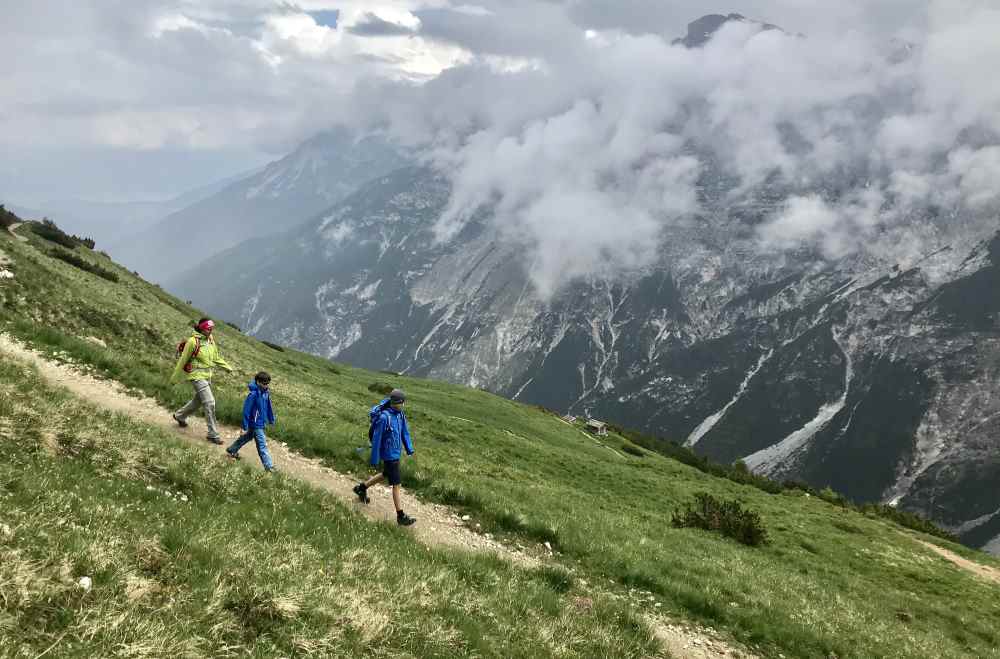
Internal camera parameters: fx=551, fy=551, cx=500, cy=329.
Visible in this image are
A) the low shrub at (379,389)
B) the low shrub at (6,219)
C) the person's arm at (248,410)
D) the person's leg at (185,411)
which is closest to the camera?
the person's arm at (248,410)

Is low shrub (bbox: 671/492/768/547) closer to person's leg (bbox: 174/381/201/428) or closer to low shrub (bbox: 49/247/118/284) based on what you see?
person's leg (bbox: 174/381/201/428)

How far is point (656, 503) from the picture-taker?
33156mm

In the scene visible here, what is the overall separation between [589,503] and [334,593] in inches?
821

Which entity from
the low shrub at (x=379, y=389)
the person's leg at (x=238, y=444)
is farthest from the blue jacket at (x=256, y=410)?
the low shrub at (x=379, y=389)

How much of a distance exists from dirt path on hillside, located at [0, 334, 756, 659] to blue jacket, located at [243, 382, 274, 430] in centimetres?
117

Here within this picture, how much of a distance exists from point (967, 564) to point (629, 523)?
2896 cm

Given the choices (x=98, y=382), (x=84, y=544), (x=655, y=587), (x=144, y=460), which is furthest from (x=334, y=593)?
(x=98, y=382)

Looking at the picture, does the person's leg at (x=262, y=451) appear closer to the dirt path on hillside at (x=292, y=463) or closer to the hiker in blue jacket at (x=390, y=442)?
the dirt path on hillside at (x=292, y=463)

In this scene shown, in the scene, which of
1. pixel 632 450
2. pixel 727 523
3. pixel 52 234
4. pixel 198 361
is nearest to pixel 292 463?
pixel 198 361

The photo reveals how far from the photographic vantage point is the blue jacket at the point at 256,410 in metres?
16.8

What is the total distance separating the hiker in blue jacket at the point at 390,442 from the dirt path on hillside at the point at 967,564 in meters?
36.6

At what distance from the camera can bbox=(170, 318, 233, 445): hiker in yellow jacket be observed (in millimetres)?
18016

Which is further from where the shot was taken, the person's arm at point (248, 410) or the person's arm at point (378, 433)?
the person's arm at point (248, 410)

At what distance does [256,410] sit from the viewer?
16.9 metres
